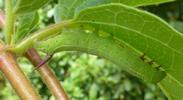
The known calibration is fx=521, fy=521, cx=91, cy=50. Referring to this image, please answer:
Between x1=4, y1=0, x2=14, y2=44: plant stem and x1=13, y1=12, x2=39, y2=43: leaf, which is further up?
x1=4, y1=0, x2=14, y2=44: plant stem

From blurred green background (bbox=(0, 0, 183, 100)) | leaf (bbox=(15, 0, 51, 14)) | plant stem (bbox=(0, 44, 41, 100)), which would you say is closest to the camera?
plant stem (bbox=(0, 44, 41, 100))

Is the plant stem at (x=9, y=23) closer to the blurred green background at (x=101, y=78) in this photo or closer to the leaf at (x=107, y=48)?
the leaf at (x=107, y=48)

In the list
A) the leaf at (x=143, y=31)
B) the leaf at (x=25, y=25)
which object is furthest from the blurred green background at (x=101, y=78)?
the leaf at (x=143, y=31)

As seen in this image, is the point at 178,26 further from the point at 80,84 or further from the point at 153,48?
the point at 153,48

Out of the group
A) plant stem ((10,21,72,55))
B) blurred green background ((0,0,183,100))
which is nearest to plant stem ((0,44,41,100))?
plant stem ((10,21,72,55))

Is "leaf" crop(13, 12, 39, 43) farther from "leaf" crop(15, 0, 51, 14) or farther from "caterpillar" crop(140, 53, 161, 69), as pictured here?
"caterpillar" crop(140, 53, 161, 69)

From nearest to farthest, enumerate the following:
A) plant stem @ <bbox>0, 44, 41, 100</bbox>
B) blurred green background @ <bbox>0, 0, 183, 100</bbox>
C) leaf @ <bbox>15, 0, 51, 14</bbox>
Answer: plant stem @ <bbox>0, 44, 41, 100</bbox> < leaf @ <bbox>15, 0, 51, 14</bbox> < blurred green background @ <bbox>0, 0, 183, 100</bbox>

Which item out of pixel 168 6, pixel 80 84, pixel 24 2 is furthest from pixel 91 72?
pixel 24 2
